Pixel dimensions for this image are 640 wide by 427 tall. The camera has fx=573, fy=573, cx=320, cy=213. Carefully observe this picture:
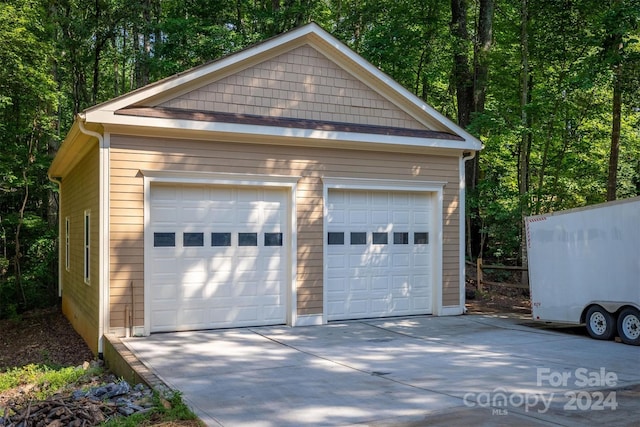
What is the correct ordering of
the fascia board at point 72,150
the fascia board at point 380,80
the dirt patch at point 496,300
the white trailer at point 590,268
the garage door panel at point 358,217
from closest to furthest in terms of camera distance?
the white trailer at point 590,268 < the fascia board at point 72,150 < the fascia board at point 380,80 < the garage door panel at point 358,217 < the dirt patch at point 496,300

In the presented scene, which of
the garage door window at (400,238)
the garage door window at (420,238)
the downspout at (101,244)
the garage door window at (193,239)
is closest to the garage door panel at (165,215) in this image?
the garage door window at (193,239)

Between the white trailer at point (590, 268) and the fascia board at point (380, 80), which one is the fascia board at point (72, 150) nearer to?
the fascia board at point (380, 80)

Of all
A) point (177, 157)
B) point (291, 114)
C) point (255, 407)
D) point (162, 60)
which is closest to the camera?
point (255, 407)

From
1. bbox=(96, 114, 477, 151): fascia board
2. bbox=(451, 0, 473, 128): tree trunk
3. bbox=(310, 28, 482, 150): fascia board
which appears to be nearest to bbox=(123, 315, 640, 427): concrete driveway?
bbox=(96, 114, 477, 151): fascia board

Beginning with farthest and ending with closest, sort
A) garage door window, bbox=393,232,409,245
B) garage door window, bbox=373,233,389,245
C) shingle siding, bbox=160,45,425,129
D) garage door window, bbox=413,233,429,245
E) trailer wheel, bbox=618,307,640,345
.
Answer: garage door window, bbox=413,233,429,245, garage door window, bbox=393,232,409,245, garage door window, bbox=373,233,389,245, shingle siding, bbox=160,45,425,129, trailer wheel, bbox=618,307,640,345

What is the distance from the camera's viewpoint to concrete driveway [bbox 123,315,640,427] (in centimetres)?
534

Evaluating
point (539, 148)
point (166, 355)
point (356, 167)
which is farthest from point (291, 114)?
point (539, 148)

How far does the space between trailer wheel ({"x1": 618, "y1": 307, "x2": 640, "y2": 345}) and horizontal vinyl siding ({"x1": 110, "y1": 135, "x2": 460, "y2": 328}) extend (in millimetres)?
3475

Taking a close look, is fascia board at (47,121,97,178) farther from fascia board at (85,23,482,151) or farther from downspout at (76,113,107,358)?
fascia board at (85,23,482,151)

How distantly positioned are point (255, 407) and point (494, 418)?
7.37 feet

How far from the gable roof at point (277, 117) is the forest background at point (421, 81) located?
5514mm

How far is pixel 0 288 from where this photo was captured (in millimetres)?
18172

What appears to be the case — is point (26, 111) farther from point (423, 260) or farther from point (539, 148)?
point (539, 148)

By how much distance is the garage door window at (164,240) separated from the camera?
961 cm
